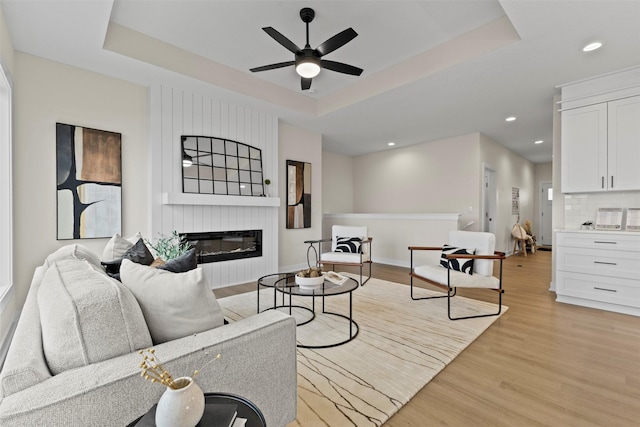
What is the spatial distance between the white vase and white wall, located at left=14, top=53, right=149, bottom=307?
334 cm

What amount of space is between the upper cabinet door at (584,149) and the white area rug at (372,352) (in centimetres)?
190

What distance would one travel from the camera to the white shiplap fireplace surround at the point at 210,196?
3713mm

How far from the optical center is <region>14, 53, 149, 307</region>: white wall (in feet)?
9.62

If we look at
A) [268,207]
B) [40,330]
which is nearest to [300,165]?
[268,207]

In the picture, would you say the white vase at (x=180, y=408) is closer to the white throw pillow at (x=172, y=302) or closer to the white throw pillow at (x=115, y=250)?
the white throw pillow at (x=172, y=302)

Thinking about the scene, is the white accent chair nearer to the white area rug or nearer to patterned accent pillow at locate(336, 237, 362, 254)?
the white area rug

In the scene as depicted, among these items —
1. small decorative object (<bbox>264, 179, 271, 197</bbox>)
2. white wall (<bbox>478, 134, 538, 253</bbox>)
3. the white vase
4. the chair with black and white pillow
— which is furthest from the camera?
white wall (<bbox>478, 134, 538, 253</bbox>)

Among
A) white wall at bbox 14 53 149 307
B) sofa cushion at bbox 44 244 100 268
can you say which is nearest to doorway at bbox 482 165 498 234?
white wall at bbox 14 53 149 307

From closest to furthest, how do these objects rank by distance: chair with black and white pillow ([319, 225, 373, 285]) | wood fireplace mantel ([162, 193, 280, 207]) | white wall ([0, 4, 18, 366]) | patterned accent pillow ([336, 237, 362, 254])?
white wall ([0, 4, 18, 366]), wood fireplace mantel ([162, 193, 280, 207]), chair with black and white pillow ([319, 225, 373, 285]), patterned accent pillow ([336, 237, 362, 254])

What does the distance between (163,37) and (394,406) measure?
12.9 ft

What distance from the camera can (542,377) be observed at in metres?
1.96

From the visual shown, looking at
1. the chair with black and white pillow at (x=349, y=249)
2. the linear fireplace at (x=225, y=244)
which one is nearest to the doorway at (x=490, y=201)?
the chair with black and white pillow at (x=349, y=249)

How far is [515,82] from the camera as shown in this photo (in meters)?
3.60

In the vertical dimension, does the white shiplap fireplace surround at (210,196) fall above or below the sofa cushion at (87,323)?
above
